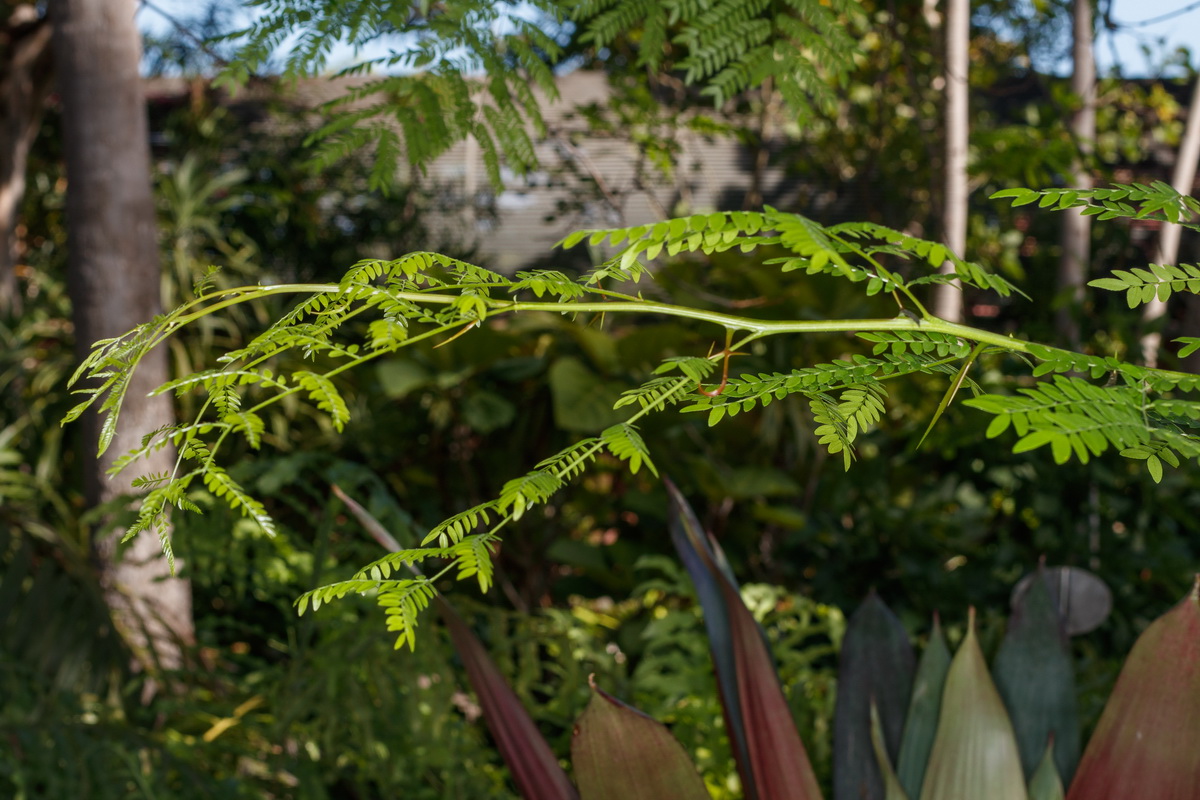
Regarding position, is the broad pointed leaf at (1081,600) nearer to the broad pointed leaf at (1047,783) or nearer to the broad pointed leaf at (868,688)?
the broad pointed leaf at (868,688)

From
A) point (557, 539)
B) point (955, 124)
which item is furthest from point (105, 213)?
point (955, 124)

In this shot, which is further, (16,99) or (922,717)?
(16,99)

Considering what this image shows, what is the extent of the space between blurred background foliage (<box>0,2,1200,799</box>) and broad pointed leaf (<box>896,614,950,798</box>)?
0.28m

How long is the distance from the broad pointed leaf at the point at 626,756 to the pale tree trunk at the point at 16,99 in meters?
3.57

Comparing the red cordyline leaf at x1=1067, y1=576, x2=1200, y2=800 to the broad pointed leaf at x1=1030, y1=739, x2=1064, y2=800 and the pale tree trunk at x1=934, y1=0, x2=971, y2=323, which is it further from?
the pale tree trunk at x1=934, y1=0, x2=971, y2=323

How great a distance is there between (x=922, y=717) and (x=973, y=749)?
0.40 feet

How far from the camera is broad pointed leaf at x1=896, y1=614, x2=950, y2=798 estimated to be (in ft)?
3.22

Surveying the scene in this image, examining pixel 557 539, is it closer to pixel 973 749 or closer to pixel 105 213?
pixel 105 213

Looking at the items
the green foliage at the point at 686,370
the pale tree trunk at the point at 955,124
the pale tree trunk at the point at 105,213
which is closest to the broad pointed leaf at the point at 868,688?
the green foliage at the point at 686,370

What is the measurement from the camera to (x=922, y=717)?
1.00m

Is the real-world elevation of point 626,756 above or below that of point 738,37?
below

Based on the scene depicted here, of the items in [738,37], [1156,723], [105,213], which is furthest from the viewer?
[105,213]

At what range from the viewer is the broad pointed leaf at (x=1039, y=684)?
3.30 feet

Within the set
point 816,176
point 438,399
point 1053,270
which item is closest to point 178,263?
point 438,399
